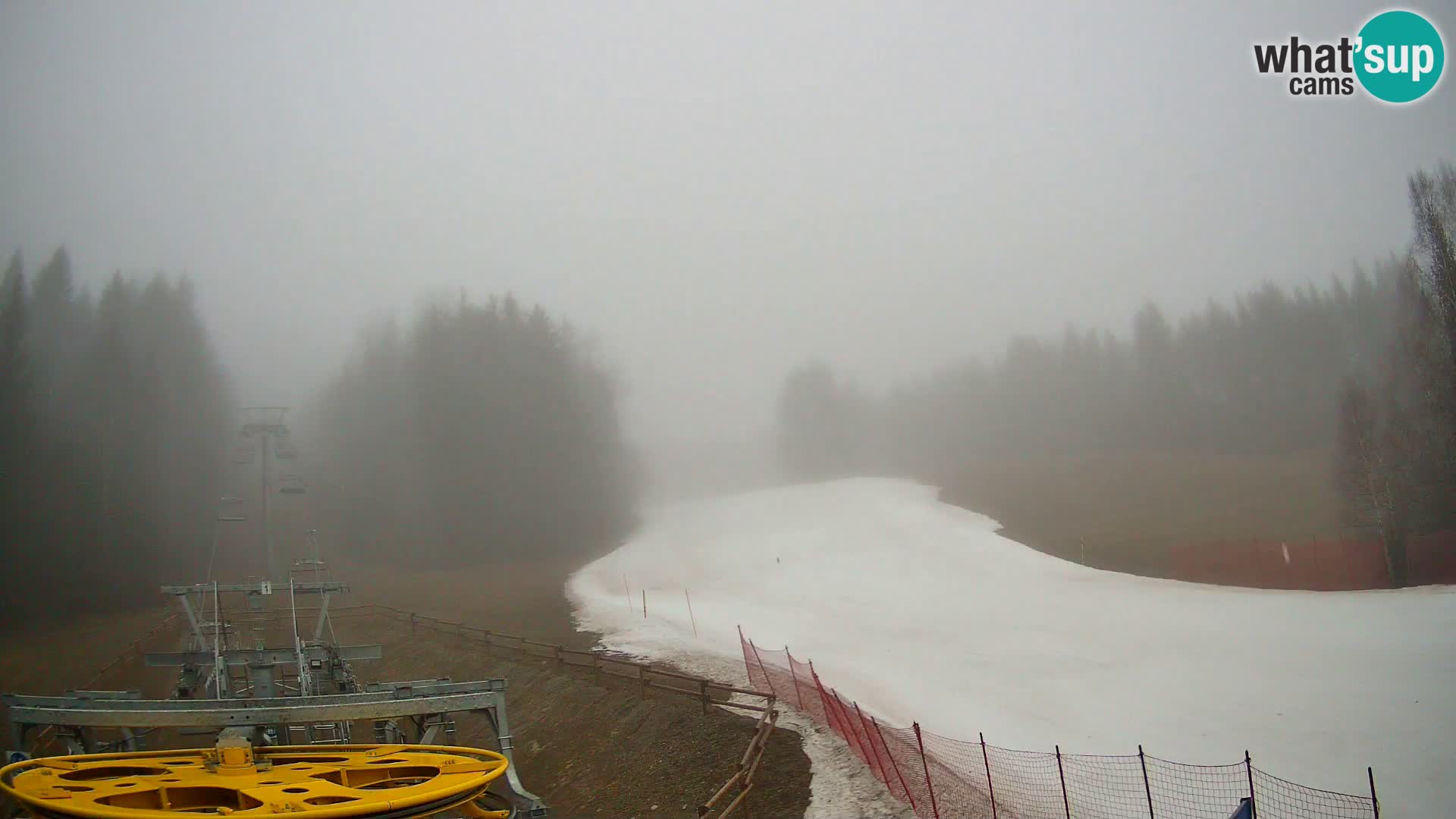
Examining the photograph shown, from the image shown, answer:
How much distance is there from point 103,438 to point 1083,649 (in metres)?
36.5

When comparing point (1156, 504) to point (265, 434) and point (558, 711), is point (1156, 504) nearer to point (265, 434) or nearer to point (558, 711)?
point (558, 711)

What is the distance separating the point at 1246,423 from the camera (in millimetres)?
30156

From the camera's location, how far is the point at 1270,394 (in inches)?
1169

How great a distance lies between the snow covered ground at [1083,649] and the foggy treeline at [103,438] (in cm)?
1705

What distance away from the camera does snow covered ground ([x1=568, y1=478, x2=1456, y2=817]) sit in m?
13.0

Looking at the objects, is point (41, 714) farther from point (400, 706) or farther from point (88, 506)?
point (88, 506)

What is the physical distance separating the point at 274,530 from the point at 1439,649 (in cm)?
4234

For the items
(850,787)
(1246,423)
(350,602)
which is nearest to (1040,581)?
(1246,423)

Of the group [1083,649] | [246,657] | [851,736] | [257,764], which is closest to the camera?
[257,764]

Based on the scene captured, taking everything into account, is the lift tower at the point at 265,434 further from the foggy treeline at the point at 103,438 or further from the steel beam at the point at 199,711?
the steel beam at the point at 199,711

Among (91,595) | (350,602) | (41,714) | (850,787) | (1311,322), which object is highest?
(1311,322)

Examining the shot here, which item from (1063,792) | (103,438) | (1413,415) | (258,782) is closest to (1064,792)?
(1063,792)

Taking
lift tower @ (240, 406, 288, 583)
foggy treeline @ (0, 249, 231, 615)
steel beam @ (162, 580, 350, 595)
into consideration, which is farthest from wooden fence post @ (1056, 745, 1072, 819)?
foggy treeline @ (0, 249, 231, 615)

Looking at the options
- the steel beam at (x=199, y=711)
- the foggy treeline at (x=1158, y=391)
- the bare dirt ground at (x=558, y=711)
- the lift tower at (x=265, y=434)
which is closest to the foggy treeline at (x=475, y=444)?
the lift tower at (x=265, y=434)
